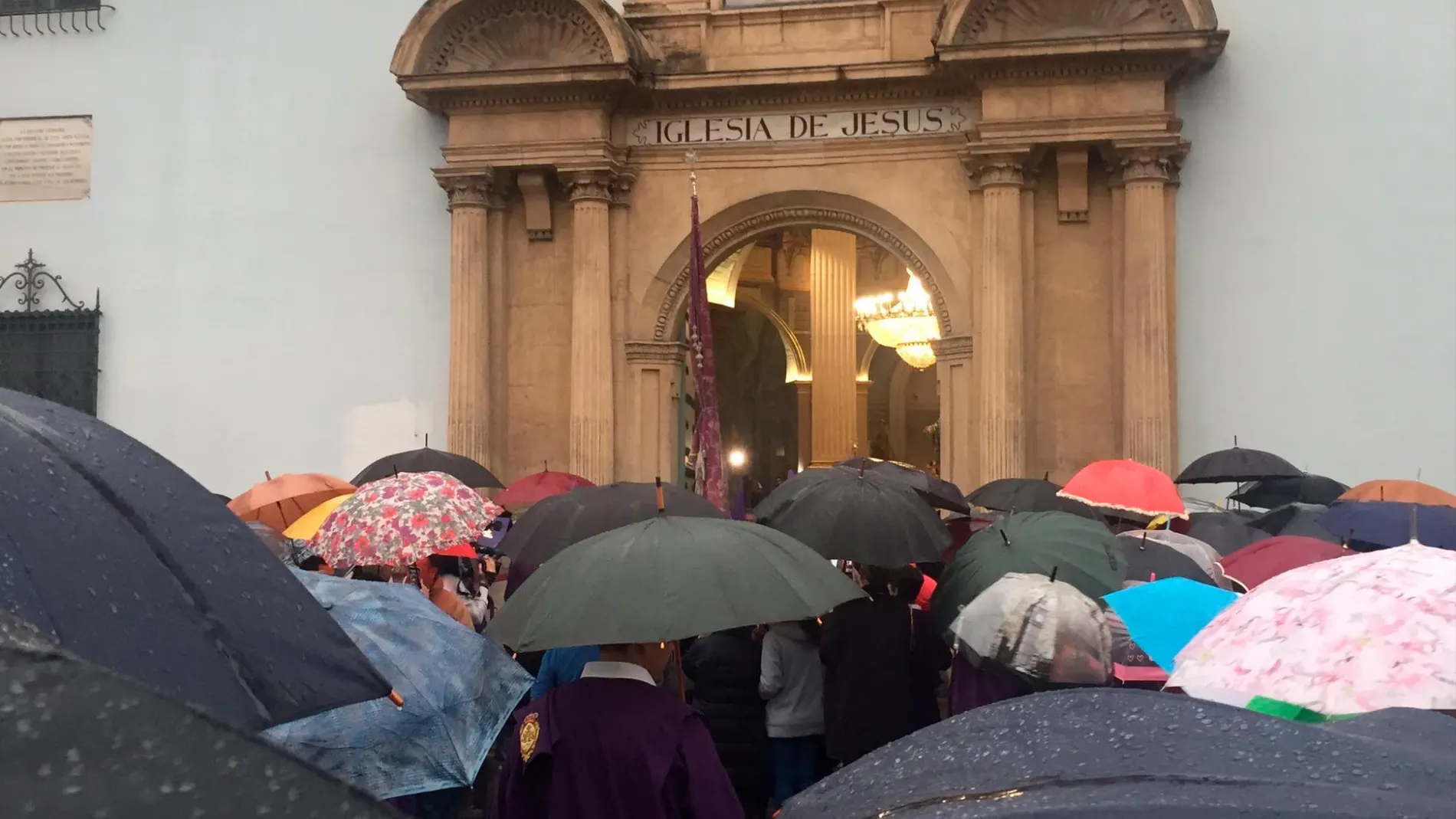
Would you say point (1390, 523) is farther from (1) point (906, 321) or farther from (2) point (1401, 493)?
(1) point (906, 321)

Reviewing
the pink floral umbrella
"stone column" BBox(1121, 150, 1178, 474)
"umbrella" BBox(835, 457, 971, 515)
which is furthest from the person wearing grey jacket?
"stone column" BBox(1121, 150, 1178, 474)

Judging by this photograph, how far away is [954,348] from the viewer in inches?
480

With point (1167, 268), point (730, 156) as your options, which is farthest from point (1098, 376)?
point (730, 156)

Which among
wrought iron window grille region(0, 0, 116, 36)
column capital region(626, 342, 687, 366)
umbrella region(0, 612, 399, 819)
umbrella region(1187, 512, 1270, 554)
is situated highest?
wrought iron window grille region(0, 0, 116, 36)

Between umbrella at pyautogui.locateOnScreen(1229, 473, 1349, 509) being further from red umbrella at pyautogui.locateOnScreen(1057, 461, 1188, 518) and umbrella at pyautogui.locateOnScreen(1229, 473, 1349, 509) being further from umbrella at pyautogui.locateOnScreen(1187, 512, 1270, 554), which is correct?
red umbrella at pyautogui.locateOnScreen(1057, 461, 1188, 518)

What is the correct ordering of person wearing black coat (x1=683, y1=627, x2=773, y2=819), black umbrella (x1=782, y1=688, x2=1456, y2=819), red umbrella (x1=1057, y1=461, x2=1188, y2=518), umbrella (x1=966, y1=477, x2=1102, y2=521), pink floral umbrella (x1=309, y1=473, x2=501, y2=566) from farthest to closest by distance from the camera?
umbrella (x1=966, y1=477, x2=1102, y2=521), red umbrella (x1=1057, y1=461, x2=1188, y2=518), person wearing black coat (x1=683, y1=627, x2=773, y2=819), pink floral umbrella (x1=309, y1=473, x2=501, y2=566), black umbrella (x1=782, y1=688, x2=1456, y2=819)

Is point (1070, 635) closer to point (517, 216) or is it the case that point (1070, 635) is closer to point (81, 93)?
point (517, 216)

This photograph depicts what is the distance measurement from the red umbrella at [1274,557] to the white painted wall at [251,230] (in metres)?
9.15

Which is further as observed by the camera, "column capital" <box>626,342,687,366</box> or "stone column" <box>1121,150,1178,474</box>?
"column capital" <box>626,342,687,366</box>

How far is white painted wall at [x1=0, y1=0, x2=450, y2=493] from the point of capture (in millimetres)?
13383

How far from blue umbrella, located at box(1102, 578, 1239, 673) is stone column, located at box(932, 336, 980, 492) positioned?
7.70 m

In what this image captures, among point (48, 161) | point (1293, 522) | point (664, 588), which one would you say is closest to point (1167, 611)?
point (664, 588)

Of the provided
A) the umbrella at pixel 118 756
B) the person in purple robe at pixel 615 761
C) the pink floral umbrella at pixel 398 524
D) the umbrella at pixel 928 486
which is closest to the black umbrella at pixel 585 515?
the pink floral umbrella at pixel 398 524

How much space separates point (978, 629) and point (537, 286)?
29.7ft
